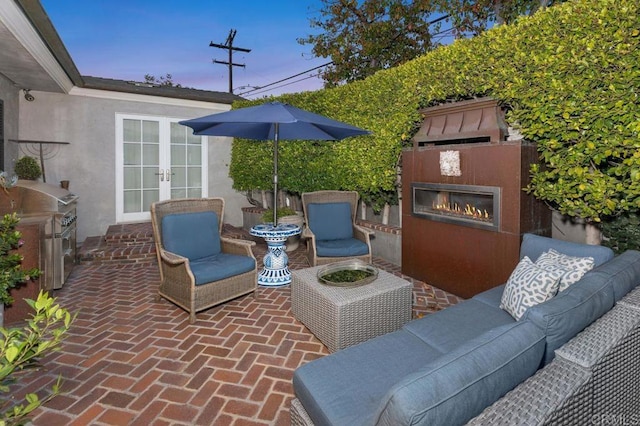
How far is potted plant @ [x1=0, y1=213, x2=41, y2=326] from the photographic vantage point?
328cm

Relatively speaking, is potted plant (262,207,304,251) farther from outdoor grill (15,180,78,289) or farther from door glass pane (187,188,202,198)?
outdoor grill (15,180,78,289)

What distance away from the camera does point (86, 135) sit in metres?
7.16

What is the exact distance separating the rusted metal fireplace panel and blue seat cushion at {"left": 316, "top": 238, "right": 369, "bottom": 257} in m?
1.76

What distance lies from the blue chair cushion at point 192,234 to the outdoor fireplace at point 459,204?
9.50ft

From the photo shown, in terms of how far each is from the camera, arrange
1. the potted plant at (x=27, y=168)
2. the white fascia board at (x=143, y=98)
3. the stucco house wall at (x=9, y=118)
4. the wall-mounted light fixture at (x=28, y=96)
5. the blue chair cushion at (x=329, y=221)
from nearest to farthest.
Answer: the blue chair cushion at (x=329, y=221), the stucco house wall at (x=9, y=118), the potted plant at (x=27, y=168), the wall-mounted light fixture at (x=28, y=96), the white fascia board at (x=143, y=98)

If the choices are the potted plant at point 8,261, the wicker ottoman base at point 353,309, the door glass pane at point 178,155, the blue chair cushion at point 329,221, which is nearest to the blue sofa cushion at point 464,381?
the wicker ottoman base at point 353,309

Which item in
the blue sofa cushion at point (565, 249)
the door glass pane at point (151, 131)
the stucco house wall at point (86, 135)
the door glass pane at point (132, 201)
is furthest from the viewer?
the door glass pane at point (151, 131)

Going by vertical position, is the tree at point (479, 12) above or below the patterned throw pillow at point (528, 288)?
above

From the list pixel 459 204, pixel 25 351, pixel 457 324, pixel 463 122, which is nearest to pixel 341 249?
pixel 459 204

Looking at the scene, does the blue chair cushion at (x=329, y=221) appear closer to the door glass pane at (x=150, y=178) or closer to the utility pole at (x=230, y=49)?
the door glass pane at (x=150, y=178)

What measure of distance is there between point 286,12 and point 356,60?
4.52m

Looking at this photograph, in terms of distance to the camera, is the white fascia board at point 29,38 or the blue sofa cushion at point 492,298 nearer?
the blue sofa cushion at point 492,298

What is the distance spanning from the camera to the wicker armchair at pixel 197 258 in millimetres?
3664

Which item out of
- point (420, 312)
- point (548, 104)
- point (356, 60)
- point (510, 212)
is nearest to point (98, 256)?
point (420, 312)
